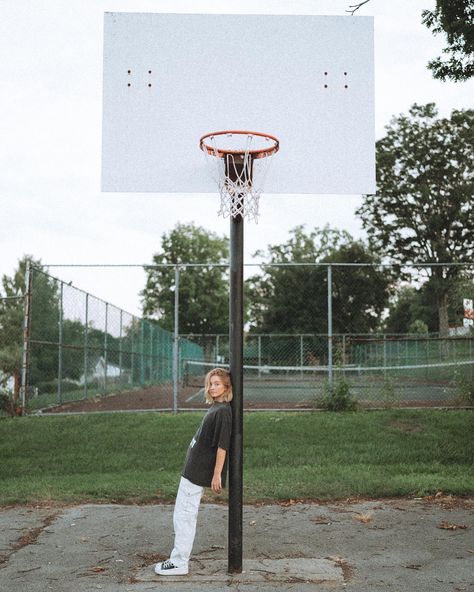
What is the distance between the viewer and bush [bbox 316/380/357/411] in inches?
507

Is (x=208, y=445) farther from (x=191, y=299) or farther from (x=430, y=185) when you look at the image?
(x=191, y=299)

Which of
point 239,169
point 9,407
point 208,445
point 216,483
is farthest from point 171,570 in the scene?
point 9,407

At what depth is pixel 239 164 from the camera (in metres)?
5.65

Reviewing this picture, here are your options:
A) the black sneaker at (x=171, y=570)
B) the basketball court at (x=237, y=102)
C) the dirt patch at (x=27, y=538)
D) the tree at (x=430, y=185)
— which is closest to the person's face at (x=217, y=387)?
the black sneaker at (x=171, y=570)

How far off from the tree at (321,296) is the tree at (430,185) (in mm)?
6101

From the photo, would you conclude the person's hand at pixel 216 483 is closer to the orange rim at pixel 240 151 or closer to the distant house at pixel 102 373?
the orange rim at pixel 240 151

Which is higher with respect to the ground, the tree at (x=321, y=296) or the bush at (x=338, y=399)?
the tree at (x=321, y=296)

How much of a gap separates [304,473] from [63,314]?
8.29 meters

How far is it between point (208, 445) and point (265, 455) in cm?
485

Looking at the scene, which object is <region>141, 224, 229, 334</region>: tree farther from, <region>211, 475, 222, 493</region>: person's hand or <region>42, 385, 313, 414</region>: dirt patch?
<region>211, 475, 222, 493</region>: person's hand

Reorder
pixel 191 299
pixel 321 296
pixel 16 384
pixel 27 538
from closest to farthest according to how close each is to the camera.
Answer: pixel 27 538, pixel 16 384, pixel 321 296, pixel 191 299

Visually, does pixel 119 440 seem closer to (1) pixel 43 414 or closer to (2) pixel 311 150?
(1) pixel 43 414

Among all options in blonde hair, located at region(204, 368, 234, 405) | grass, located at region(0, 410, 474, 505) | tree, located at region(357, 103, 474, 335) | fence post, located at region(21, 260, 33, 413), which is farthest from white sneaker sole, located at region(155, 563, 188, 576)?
tree, located at region(357, 103, 474, 335)

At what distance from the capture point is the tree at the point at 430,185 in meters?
34.4
